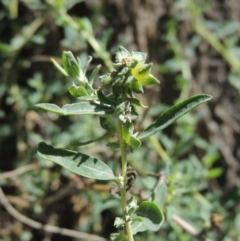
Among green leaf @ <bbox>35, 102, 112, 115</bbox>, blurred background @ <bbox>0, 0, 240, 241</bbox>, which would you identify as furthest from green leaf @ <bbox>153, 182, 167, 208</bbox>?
blurred background @ <bbox>0, 0, 240, 241</bbox>

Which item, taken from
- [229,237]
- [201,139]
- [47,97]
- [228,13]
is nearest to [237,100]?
[201,139]

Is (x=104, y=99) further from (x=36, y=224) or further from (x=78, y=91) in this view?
(x=36, y=224)

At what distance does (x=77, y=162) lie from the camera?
78cm

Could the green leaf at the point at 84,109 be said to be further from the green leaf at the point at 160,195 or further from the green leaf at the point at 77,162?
the green leaf at the point at 160,195

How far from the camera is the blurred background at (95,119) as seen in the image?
1.45 meters

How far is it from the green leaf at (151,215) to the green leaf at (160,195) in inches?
5.3

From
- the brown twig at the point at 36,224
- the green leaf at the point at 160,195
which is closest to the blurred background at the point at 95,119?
the brown twig at the point at 36,224

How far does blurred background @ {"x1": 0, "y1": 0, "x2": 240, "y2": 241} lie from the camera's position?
4.75 feet

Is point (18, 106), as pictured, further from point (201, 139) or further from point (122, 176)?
point (122, 176)

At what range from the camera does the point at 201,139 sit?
5.31 ft

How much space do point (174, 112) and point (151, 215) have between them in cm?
15

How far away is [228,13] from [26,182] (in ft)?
2.62

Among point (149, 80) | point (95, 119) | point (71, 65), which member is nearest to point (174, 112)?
point (149, 80)

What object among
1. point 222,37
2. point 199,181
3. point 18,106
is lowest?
point 199,181
